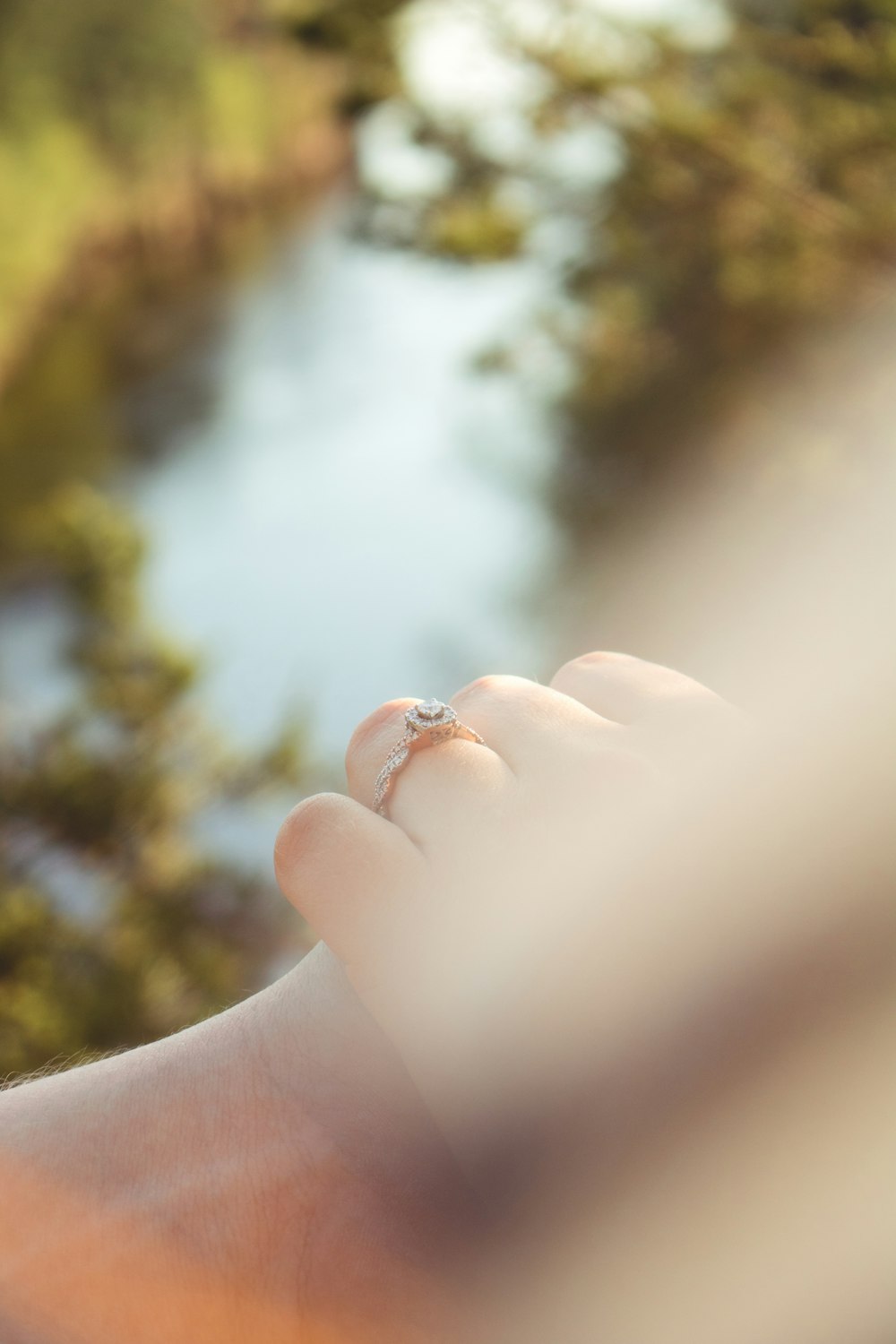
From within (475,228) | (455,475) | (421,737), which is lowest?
(421,737)

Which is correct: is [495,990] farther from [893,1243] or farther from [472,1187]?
[893,1243]

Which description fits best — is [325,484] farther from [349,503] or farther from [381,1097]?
[381,1097]

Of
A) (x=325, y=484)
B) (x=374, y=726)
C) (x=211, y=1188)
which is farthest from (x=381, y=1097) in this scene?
(x=325, y=484)

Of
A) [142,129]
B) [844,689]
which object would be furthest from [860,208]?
[142,129]

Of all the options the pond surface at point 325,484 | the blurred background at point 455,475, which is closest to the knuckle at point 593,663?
the blurred background at point 455,475

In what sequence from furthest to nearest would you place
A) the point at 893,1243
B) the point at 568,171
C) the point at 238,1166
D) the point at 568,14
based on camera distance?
the point at 568,171, the point at 568,14, the point at 238,1166, the point at 893,1243
